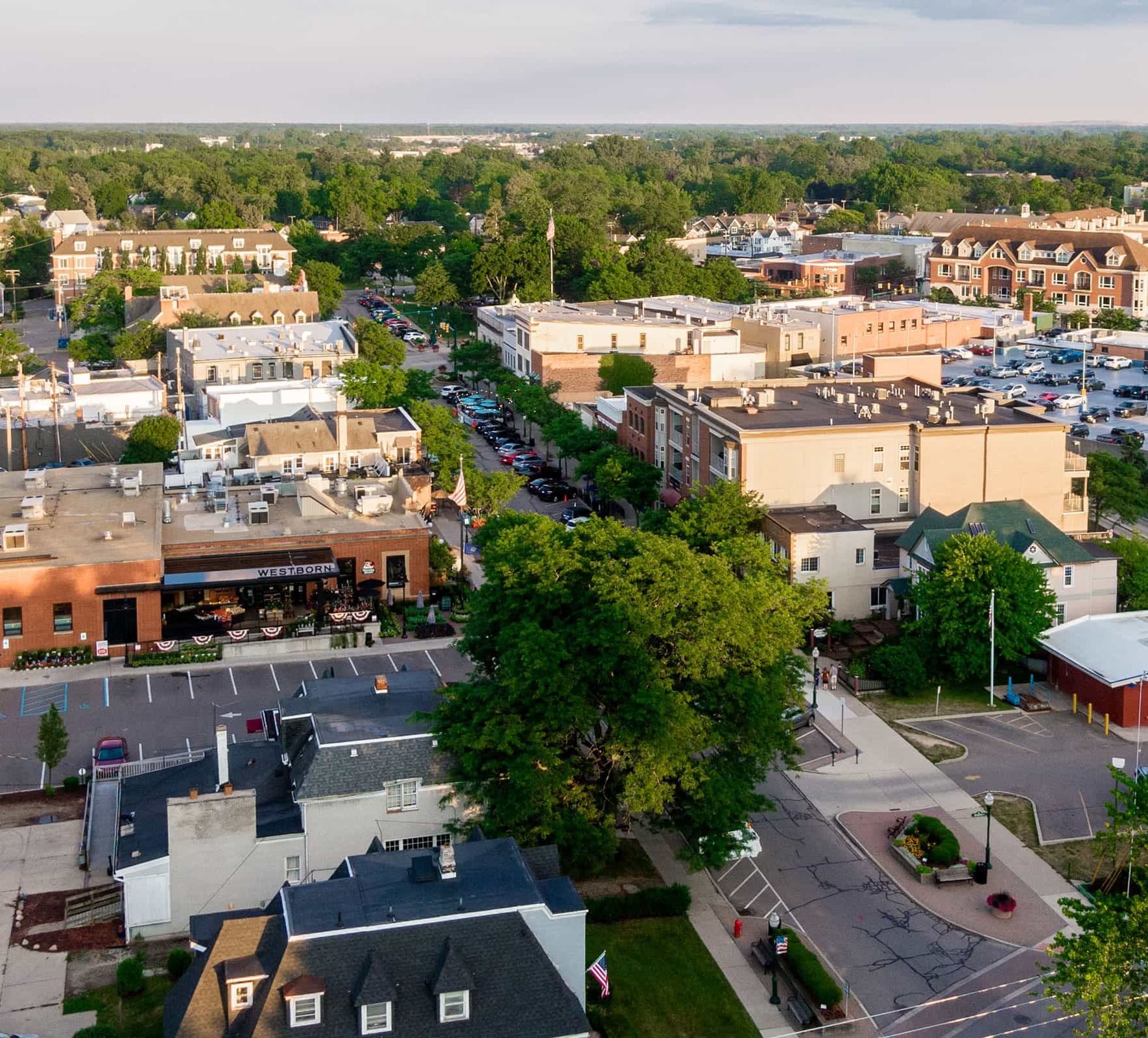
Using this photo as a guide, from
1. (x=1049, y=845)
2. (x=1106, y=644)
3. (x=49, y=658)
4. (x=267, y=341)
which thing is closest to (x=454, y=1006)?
(x=1049, y=845)

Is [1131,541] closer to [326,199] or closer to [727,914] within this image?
[727,914]

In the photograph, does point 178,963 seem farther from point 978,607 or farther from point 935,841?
point 978,607

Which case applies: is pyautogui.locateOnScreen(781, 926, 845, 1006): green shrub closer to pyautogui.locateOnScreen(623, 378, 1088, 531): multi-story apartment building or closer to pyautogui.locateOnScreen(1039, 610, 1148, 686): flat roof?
pyautogui.locateOnScreen(1039, 610, 1148, 686): flat roof

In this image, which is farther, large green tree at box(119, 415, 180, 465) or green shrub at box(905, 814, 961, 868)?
large green tree at box(119, 415, 180, 465)

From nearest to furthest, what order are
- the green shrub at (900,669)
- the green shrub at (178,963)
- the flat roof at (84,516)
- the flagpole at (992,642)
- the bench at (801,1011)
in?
the bench at (801,1011) < the green shrub at (178,963) < the flagpole at (992,642) < the green shrub at (900,669) < the flat roof at (84,516)

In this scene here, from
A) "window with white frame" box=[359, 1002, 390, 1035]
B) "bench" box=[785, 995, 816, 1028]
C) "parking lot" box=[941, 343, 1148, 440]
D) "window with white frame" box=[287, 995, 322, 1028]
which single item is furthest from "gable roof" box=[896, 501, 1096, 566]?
"parking lot" box=[941, 343, 1148, 440]

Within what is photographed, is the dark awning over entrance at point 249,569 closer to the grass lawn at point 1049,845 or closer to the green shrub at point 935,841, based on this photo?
the green shrub at point 935,841

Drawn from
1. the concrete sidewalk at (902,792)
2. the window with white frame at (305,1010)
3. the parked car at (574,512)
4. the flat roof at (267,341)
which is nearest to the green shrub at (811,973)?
the concrete sidewalk at (902,792)

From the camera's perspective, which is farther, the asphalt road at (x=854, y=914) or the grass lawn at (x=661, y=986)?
the asphalt road at (x=854, y=914)
